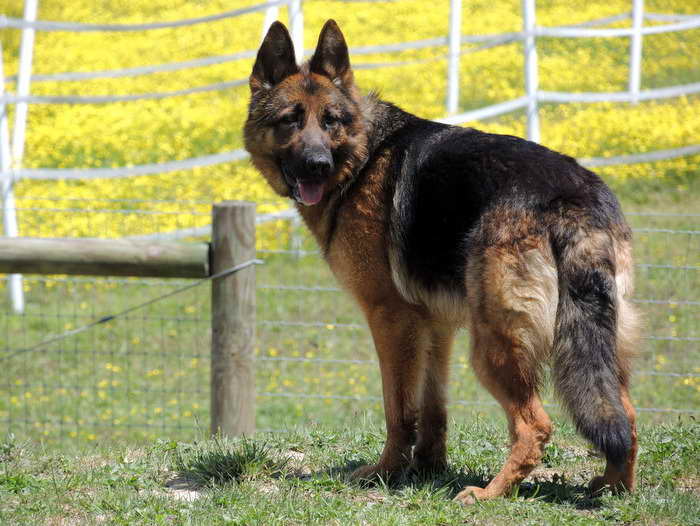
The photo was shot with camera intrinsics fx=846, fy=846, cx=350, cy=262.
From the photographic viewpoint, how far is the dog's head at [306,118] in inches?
164

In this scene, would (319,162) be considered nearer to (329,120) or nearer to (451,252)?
(329,120)

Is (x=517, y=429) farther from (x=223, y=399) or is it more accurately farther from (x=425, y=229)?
(x=223, y=399)

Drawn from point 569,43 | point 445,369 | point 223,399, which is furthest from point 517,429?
point 569,43

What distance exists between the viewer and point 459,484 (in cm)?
400

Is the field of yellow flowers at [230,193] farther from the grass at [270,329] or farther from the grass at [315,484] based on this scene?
the grass at [315,484]

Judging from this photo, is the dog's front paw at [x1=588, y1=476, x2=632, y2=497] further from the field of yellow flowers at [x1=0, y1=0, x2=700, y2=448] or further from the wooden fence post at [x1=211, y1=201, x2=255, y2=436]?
the wooden fence post at [x1=211, y1=201, x2=255, y2=436]

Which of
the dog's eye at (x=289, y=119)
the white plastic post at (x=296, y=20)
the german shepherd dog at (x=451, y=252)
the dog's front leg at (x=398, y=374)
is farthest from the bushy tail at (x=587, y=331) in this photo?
the white plastic post at (x=296, y=20)

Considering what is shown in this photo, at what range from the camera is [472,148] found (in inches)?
153

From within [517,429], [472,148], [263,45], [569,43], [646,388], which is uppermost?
[569,43]

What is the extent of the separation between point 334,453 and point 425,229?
139cm

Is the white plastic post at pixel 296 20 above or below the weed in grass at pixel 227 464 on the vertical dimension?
above

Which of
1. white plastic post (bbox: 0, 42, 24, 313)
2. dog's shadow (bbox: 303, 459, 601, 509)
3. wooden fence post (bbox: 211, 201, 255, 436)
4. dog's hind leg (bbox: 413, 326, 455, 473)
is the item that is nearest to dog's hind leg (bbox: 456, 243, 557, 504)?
dog's shadow (bbox: 303, 459, 601, 509)

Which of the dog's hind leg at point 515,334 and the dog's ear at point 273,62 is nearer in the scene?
the dog's hind leg at point 515,334

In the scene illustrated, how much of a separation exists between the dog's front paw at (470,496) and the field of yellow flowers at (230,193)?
2.09m
